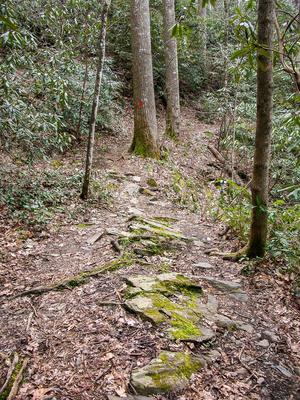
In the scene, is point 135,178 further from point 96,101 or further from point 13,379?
point 13,379

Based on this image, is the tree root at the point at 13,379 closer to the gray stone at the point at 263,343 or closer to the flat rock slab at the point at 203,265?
the gray stone at the point at 263,343

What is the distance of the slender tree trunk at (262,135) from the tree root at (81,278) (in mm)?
1781

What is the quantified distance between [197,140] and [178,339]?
34.9 feet

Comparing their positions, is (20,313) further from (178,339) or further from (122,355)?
(178,339)

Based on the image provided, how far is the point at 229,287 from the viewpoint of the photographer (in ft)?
14.2

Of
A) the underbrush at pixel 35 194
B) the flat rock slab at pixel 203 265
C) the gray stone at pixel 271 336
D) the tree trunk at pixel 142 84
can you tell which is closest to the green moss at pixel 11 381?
the gray stone at pixel 271 336

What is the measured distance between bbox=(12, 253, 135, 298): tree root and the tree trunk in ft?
17.8

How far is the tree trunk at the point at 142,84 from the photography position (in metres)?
9.56

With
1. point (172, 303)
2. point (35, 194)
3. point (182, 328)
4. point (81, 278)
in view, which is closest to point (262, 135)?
point (172, 303)

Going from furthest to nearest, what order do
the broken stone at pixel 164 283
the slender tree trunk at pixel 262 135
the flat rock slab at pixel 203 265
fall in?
the flat rock slab at pixel 203 265
the broken stone at pixel 164 283
the slender tree trunk at pixel 262 135

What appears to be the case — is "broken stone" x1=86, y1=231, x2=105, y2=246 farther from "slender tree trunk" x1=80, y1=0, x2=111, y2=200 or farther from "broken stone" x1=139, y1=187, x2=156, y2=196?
"broken stone" x1=139, y1=187, x2=156, y2=196

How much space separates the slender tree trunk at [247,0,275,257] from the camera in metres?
3.74

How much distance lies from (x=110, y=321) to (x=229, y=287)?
1.74 meters

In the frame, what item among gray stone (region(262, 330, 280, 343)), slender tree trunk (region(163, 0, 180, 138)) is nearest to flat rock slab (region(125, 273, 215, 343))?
gray stone (region(262, 330, 280, 343))
